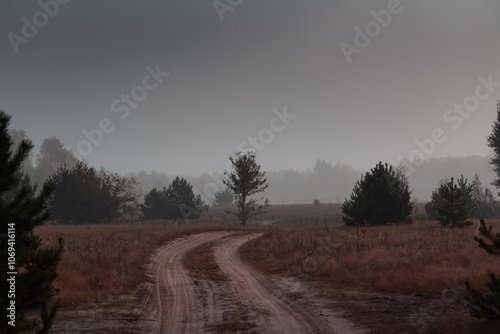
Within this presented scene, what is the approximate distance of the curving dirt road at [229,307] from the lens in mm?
7438

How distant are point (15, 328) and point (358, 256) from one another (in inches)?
490

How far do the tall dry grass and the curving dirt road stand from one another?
6.73ft

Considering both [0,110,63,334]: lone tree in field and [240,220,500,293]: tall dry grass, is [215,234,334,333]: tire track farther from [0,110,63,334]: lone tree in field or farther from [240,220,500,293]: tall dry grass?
[0,110,63,334]: lone tree in field

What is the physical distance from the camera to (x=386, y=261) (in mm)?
12305

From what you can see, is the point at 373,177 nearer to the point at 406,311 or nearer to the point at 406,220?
the point at 406,220

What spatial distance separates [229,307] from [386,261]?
21.2 ft

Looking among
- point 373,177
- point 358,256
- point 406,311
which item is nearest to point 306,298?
point 406,311

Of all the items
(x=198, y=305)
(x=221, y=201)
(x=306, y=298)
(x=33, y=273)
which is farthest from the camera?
(x=221, y=201)

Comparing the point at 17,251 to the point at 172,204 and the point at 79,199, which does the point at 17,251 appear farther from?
the point at 172,204

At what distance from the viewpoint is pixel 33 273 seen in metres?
5.01

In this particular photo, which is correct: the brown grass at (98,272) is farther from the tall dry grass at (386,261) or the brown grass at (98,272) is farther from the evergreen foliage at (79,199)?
the evergreen foliage at (79,199)

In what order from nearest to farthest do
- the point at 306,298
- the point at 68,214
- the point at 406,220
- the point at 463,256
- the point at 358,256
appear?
the point at 306,298, the point at 463,256, the point at 358,256, the point at 406,220, the point at 68,214

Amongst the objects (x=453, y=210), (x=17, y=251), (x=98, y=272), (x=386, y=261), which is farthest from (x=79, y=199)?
(x=17, y=251)

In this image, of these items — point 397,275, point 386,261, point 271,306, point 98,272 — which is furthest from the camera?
point 386,261
